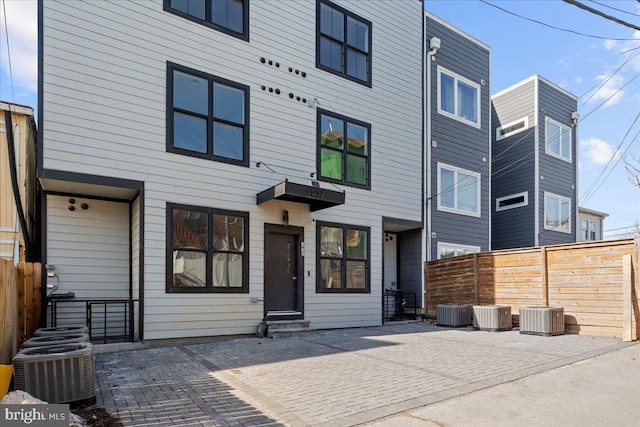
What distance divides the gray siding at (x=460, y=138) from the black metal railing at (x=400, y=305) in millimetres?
1441

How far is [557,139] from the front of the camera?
16812mm

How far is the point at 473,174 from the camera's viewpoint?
44.7ft

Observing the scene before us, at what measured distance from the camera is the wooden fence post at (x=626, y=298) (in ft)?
25.7

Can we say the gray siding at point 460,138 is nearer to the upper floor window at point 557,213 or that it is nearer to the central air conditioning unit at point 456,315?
the central air conditioning unit at point 456,315

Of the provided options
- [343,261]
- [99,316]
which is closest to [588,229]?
[343,261]

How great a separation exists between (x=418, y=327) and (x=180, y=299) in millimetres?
5971

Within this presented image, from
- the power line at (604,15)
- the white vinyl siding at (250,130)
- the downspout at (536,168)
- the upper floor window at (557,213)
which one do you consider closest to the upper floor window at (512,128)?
the downspout at (536,168)

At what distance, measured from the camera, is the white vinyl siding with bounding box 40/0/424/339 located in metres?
7.11

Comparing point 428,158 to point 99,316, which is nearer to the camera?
point 99,316

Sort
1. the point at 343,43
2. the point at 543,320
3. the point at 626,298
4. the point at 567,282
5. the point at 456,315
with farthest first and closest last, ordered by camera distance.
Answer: the point at 343,43, the point at 456,315, the point at 567,282, the point at 543,320, the point at 626,298

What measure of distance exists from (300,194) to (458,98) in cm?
794

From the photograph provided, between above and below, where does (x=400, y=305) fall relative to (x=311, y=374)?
below

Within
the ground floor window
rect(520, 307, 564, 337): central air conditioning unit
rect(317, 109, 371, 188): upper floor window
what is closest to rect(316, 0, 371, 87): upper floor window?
rect(317, 109, 371, 188): upper floor window

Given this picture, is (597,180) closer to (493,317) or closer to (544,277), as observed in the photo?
(544,277)
